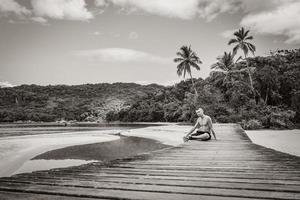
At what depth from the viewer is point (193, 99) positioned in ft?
143

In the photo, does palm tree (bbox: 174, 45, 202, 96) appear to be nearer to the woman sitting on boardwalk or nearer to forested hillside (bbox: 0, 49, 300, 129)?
forested hillside (bbox: 0, 49, 300, 129)

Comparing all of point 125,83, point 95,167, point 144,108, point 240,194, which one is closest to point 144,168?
point 95,167

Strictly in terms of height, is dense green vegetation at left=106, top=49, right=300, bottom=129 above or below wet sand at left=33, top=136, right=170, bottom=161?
above

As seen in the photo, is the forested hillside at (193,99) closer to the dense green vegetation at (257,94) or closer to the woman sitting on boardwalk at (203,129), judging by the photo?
the dense green vegetation at (257,94)

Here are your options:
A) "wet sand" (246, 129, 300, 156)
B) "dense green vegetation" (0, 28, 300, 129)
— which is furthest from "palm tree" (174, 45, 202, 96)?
"wet sand" (246, 129, 300, 156)

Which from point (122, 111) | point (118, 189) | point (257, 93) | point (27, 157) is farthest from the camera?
point (122, 111)

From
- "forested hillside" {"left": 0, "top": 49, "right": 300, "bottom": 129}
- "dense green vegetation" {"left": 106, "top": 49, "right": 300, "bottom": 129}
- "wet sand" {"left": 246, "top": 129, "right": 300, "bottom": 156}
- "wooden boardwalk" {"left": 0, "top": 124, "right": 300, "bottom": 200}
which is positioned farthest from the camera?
"forested hillside" {"left": 0, "top": 49, "right": 300, "bottom": 129}

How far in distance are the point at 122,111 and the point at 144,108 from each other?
12973 millimetres

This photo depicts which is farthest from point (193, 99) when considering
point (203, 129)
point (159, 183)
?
point (159, 183)

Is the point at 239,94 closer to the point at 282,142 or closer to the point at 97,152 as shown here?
the point at 282,142

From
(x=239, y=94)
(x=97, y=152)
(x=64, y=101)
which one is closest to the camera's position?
(x=97, y=152)

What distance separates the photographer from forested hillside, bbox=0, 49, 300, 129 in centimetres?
3428

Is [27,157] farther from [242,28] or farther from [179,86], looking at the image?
[179,86]

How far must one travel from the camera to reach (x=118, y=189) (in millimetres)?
3236
